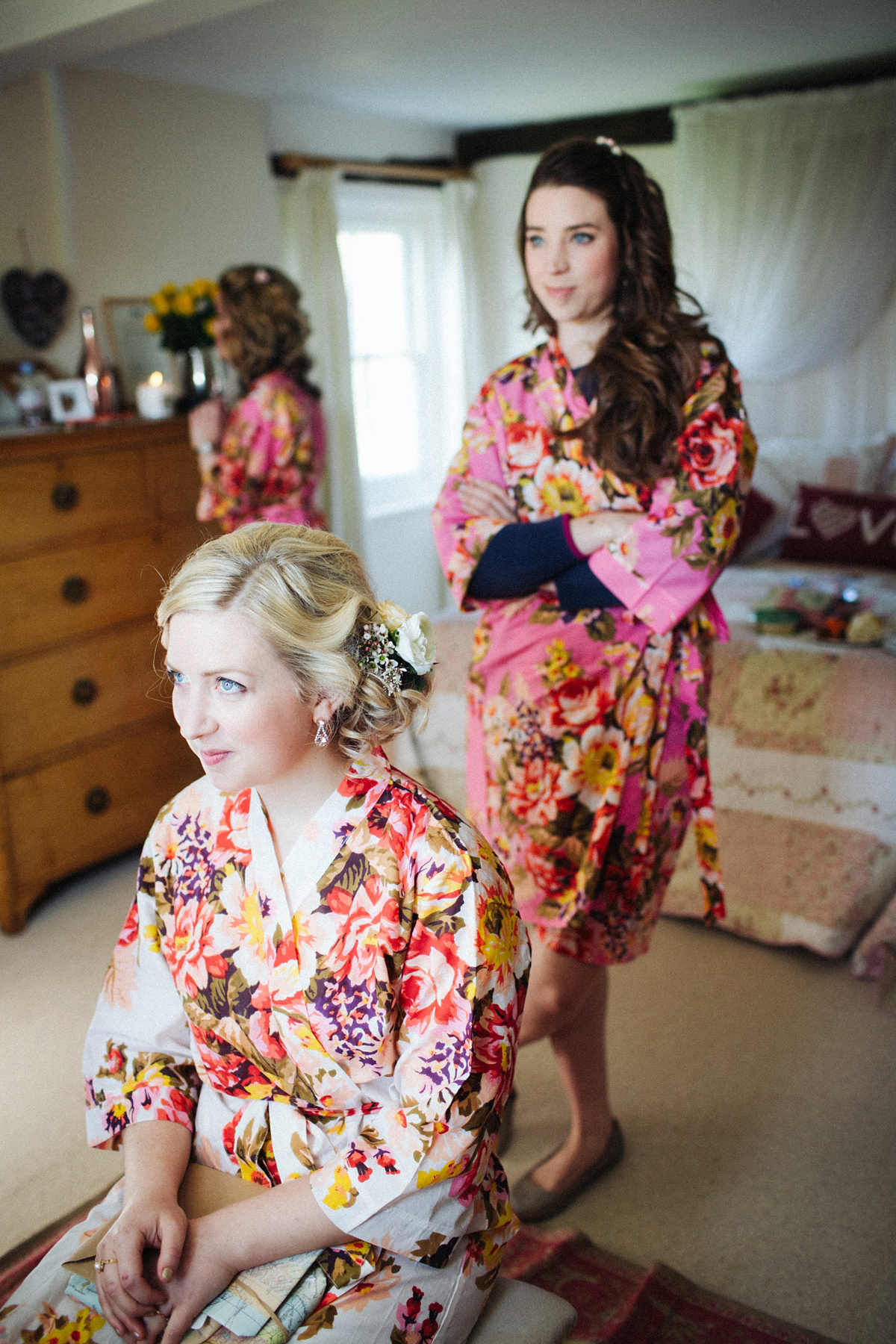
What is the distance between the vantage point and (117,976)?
3.93 ft

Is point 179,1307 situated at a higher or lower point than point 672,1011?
higher

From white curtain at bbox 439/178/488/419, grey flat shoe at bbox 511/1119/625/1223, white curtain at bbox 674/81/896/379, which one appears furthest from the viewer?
white curtain at bbox 439/178/488/419

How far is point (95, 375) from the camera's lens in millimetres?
3363

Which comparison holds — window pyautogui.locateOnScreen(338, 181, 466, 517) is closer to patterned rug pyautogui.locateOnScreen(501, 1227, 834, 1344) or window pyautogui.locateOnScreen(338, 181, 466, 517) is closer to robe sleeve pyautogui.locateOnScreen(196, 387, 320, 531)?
robe sleeve pyautogui.locateOnScreen(196, 387, 320, 531)

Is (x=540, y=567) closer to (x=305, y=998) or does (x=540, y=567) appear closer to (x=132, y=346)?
(x=305, y=998)

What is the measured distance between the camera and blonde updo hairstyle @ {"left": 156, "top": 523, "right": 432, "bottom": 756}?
3.46ft

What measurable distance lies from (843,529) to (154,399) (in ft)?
7.84

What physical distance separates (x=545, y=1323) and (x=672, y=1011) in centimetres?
145

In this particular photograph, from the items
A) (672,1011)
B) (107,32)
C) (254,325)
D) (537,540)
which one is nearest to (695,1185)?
(672,1011)

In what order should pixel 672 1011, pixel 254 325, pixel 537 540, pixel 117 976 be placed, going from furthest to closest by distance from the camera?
pixel 254 325 < pixel 672 1011 < pixel 537 540 < pixel 117 976

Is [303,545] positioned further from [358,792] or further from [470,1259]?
[470,1259]

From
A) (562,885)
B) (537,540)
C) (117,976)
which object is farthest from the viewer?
(562,885)

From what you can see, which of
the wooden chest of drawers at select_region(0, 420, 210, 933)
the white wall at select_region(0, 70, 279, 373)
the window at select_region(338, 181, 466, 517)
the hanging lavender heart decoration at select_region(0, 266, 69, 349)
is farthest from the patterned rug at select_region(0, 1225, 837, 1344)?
the window at select_region(338, 181, 466, 517)

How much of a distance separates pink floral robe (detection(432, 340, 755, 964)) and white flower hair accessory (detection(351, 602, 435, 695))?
55 cm
